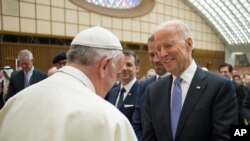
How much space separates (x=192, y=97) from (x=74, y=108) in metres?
1.32

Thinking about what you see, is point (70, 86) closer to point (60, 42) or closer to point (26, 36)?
point (26, 36)

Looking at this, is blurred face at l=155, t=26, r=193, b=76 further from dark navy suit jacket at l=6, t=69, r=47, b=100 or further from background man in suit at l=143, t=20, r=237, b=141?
dark navy suit jacket at l=6, t=69, r=47, b=100

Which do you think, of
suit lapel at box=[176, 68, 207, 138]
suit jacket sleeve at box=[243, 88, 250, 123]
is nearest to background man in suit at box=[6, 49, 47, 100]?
suit lapel at box=[176, 68, 207, 138]

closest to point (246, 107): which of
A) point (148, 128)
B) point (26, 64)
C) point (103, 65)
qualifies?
point (148, 128)

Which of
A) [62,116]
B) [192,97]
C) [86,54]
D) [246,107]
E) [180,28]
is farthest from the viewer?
[246,107]

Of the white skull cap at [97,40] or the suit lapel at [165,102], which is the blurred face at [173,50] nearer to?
the suit lapel at [165,102]

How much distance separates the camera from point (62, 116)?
1187mm

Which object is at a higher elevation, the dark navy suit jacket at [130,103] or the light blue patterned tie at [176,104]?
the light blue patterned tie at [176,104]

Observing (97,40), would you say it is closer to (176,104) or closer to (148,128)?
(176,104)

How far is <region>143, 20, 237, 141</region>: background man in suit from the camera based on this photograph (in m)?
2.20

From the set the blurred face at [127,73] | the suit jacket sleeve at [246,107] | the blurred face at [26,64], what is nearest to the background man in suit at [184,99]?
the blurred face at [127,73]

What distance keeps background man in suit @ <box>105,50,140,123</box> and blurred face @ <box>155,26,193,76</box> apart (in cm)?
138

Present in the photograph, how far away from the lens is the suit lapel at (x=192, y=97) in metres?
2.24

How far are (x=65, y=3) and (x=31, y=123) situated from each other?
1618 centimetres
